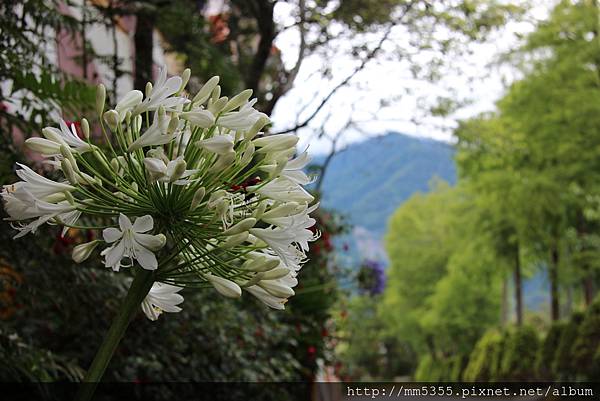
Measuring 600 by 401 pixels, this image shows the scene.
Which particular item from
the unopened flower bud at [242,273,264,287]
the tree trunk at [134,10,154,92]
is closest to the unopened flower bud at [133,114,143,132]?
the unopened flower bud at [242,273,264,287]

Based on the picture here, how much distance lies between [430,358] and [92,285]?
144 feet

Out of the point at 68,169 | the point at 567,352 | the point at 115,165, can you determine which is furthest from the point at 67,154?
the point at 567,352

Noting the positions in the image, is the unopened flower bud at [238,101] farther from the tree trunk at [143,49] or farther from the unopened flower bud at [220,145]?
the tree trunk at [143,49]

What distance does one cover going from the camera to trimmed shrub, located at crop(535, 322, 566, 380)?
66.2 feet

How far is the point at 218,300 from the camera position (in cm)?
608

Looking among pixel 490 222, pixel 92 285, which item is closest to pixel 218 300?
pixel 92 285

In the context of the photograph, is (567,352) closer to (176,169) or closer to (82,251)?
(82,251)

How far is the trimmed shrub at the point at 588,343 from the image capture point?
16.6 metres

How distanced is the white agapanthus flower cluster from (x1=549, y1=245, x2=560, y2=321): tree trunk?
80.8 ft

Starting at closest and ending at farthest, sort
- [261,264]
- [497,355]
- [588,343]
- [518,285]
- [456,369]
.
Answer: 1. [261,264]
2. [588,343]
3. [497,355]
4. [518,285]
5. [456,369]

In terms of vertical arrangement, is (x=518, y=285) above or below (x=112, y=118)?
above

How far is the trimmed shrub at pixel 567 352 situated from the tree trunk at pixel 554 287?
562 cm

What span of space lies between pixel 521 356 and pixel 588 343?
18.9 feet

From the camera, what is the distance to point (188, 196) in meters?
1.56
